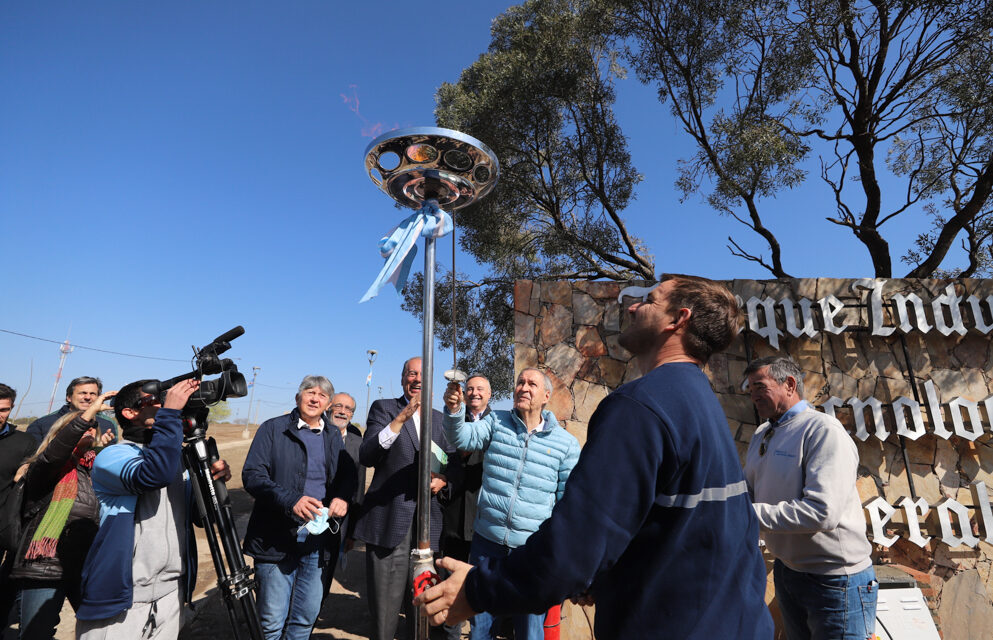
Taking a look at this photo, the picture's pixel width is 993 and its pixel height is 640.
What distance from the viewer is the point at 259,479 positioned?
9.89ft

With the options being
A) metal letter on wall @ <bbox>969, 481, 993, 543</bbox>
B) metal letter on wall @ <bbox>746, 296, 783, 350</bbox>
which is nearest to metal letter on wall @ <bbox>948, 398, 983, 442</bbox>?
metal letter on wall @ <bbox>969, 481, 993, 543</bbox>

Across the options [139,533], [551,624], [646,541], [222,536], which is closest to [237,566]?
[222,536]

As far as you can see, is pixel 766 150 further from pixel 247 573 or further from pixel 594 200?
pixel 247 573

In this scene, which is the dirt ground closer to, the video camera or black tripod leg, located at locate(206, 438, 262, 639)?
black tripod leg, located at locate(206, 438, 262, 639)

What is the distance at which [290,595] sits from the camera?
3.05 m

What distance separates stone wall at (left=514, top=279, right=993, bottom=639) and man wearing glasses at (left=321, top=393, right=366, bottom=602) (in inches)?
67.0

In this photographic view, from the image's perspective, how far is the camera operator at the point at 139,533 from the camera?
2.12m

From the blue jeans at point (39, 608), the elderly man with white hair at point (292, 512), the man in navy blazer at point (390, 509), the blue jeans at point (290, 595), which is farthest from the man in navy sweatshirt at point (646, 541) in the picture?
the blue jeans at point (39, 608)

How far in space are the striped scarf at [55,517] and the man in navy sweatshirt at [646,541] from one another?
2.81m

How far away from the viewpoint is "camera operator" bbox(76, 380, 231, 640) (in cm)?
212

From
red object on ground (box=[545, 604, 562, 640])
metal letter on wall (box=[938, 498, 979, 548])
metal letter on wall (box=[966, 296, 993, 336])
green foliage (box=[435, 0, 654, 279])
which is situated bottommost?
red object on ground (box=[545, 604, 562, 640])

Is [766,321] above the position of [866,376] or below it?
above

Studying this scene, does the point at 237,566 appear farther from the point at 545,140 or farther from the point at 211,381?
the point at 545,140

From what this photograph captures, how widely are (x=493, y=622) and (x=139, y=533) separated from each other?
6.31 ft
